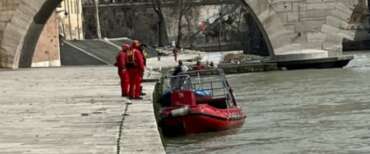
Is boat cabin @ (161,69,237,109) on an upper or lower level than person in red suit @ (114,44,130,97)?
lower

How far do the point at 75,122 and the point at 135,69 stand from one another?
4827 millimetres

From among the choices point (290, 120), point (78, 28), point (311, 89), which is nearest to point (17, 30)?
point (311, 89)

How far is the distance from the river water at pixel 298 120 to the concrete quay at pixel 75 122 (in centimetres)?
173

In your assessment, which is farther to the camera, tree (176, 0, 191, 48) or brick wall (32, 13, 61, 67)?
tree (176, 0, 191, 48)

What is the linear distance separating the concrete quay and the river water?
173 centimetres

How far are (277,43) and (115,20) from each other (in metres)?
59.5

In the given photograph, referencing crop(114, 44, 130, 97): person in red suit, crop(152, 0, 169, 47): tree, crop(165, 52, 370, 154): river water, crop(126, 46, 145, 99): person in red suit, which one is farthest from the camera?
crop(152, 0, 169, 47): tree

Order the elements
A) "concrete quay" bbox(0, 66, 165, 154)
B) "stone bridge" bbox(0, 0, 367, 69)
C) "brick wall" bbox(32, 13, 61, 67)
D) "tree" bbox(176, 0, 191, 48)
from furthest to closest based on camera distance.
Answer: "tree" bbox(176, 0, 191, 48) < "brick wall" bbox(32, 13, 61, 67) < "stone bridge" bbox(0, 0, 367, 69) < "concrete quay" bbox(0, 66, 165, 154)

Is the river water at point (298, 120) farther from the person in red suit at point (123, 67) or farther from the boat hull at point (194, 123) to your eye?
the person in red suit at point (123, 67)

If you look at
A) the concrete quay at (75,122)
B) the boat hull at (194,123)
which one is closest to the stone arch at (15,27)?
the concrete quay at (75,122)

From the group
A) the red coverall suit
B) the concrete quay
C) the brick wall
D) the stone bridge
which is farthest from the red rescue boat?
the brick wall

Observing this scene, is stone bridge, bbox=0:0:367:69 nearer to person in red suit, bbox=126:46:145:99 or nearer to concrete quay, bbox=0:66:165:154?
concrete quay, bbox=0:66:165:154

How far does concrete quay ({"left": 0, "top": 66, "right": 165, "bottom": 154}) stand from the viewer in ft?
36.2

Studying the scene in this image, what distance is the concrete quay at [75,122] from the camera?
1102cm
